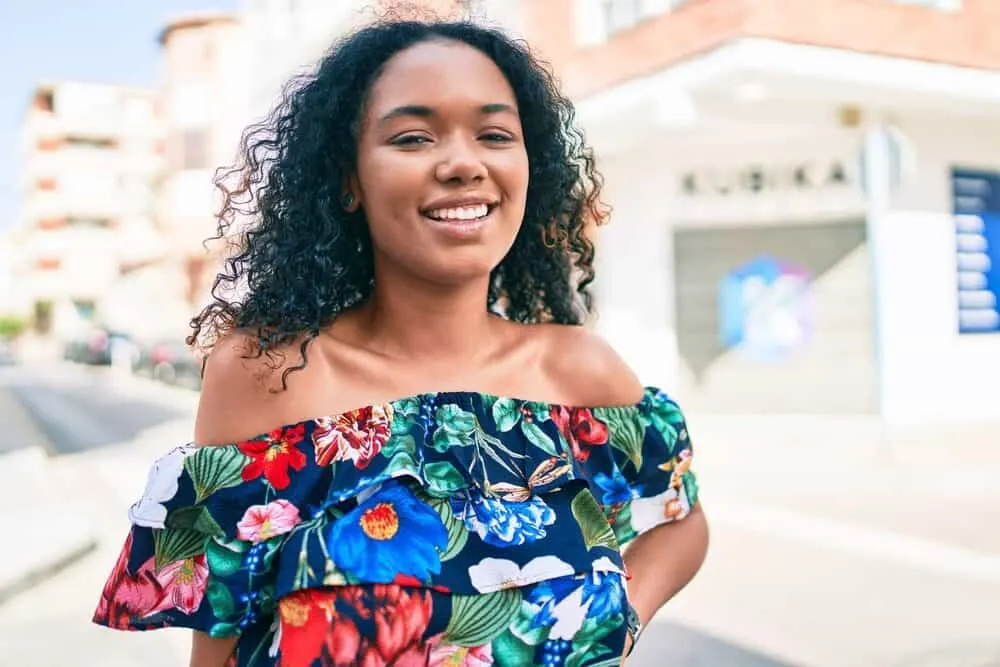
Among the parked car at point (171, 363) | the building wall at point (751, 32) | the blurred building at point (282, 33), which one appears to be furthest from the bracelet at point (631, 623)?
the parked car at point (171, 363)

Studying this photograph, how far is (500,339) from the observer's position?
4.69 ft

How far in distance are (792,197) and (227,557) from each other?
12.2m

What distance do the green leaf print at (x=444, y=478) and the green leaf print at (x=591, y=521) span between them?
0.16m

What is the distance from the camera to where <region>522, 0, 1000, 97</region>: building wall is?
988cm

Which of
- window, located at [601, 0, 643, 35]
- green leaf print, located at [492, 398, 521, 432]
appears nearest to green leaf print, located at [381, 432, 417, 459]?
green leaf print, located at [492, 398, 521, 432]

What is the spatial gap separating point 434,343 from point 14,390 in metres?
24.8

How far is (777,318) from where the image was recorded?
12.9 m

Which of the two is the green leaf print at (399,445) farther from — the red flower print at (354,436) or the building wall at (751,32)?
the building wall at (751,32)

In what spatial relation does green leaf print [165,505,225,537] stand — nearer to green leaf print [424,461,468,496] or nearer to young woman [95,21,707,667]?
young woman [95,21,707,667]

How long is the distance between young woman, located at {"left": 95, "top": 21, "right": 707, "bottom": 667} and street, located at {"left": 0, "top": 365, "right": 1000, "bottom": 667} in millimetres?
2841

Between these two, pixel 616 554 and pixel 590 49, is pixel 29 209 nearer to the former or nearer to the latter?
pixel 590 49

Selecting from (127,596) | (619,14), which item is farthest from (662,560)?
(619,14)

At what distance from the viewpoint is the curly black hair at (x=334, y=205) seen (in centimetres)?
→ 134

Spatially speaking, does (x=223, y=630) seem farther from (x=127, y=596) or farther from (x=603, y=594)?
(x=603, y=594)
